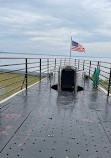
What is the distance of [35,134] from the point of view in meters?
2.95

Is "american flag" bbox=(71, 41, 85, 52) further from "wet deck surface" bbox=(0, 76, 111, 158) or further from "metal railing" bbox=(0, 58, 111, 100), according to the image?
"wet deck surface" bbox=(0, 76, 111, 158)

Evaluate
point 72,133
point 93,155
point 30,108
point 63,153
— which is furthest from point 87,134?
point 30,108

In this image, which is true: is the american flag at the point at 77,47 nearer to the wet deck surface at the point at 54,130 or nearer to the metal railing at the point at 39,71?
the metal railing at the point at 39,71

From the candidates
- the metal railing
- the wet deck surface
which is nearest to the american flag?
the metal railing

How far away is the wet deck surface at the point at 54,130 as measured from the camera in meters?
2.44

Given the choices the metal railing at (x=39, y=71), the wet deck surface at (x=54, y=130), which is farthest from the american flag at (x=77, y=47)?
the wet deck surface at (x=54, y=130)

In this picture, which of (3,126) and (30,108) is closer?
(3,126)

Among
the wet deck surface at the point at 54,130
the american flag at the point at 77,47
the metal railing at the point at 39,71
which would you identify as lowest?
the wet deck surface at the point at 54,130

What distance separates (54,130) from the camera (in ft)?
10.2

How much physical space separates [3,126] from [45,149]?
128 centimetres

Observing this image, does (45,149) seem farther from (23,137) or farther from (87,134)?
(87,134)

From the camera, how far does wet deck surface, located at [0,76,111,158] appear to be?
2442 millimetres

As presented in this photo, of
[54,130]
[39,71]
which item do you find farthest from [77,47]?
[54,130]

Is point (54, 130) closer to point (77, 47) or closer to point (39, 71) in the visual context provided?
point (39, 71)
